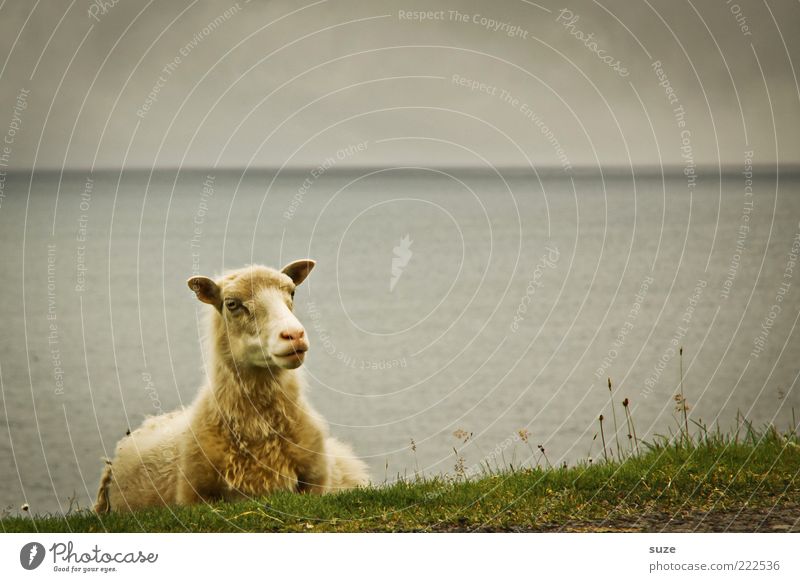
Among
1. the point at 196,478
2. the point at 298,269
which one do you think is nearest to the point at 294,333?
the point at 298,269

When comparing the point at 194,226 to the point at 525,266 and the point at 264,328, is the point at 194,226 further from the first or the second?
the point at 525,266

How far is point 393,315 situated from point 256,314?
2.01 m

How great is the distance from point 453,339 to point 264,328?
8.91 feet

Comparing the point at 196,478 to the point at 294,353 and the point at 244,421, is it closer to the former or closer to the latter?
the point at 244,421

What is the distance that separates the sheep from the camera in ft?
15.0

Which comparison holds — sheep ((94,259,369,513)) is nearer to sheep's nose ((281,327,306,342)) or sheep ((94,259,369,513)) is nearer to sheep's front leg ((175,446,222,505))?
sheep's front leg ((175,446,222,505))

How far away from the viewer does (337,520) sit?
15.5 feet

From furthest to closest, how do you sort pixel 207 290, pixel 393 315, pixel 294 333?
1. pixel 393 315
2. pixel 207 290
3. pixel 294 333

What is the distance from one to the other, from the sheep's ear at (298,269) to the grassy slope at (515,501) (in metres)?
1.20

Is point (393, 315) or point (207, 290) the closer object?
point (207, 290)

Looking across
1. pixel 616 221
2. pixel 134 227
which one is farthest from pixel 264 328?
pixel 616 221

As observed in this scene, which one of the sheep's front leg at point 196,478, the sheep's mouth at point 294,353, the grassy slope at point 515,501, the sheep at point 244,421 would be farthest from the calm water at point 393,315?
the sheep's mouth at point 294,353

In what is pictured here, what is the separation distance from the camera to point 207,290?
4.61m

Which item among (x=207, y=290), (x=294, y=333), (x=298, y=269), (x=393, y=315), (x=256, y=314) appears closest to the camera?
(x=294, y=333)
